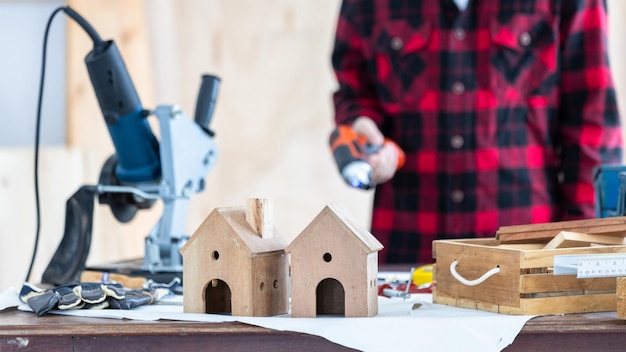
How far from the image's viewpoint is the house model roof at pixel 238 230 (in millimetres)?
1062

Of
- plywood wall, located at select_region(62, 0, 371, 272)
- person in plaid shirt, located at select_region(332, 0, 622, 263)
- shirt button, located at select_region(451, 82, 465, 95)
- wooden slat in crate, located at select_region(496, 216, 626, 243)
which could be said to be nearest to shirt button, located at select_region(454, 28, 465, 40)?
person in plaid shirt, located at select_region(332, 0, 622, 263)

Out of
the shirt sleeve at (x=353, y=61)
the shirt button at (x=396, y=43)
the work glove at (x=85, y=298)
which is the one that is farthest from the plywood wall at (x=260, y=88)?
the work glove at (x=85, y=298)

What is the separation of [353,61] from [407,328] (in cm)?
118

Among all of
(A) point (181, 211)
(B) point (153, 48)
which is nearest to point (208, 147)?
(A) point (181, 211)

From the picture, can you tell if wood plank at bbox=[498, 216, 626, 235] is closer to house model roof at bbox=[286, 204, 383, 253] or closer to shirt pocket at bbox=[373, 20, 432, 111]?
house model roof at bbox=[286, 204, 383, 253]

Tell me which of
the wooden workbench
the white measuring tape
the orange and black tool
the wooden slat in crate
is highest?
Answer: the orange and black tool

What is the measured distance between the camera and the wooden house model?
1037 mm

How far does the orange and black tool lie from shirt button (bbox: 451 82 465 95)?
374 millimetres

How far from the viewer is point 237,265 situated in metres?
1.07

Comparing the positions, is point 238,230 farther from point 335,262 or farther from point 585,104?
point 585,104

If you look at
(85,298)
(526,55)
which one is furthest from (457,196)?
(85,298)

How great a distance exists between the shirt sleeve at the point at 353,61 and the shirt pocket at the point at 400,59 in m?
0.04

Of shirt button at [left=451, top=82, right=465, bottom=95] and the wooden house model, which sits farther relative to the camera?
shirt button at [left=451, top=82, right=465, bottom=95]

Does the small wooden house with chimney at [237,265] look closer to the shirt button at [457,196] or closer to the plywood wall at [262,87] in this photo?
the shirt button at [457,196]
